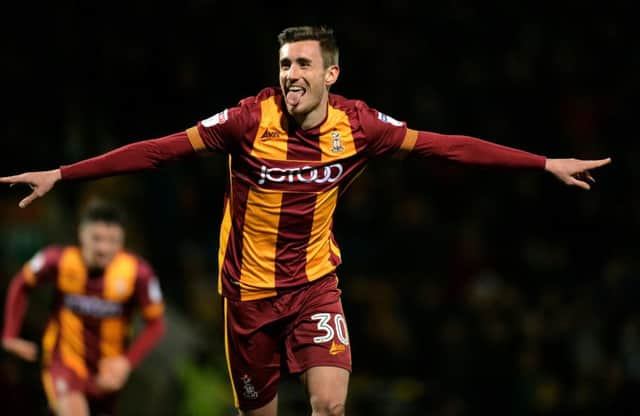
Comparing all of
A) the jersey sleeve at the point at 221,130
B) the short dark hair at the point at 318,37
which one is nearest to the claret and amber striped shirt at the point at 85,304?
the jersey sleeve at the point at 221,130

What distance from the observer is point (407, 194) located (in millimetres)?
9727

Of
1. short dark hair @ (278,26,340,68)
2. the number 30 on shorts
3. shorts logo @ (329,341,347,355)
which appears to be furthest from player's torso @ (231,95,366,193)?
shorts logo @ (329,341,347,355)

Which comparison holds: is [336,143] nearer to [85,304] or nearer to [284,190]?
[284,190]

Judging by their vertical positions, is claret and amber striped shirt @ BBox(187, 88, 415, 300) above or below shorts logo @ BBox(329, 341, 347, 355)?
above

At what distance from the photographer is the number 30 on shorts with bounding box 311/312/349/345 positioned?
187 inches

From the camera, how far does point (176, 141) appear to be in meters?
4.70

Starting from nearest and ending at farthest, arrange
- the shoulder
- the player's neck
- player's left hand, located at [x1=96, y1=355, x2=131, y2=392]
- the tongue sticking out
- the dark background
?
the tongue sticking out
the player's neck
the shoulder
player's left hand, located at [x1=96, y1=355, x2=131, y2=392]
the dark background

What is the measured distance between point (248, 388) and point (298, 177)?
1012 millimetres

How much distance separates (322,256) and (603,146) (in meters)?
5.21

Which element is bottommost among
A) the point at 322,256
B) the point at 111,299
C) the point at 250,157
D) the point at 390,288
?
the point at 390,288

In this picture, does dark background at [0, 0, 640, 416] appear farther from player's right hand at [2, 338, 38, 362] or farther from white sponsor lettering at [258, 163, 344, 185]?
white sponsor lettering at [258, 163, 344, 185]

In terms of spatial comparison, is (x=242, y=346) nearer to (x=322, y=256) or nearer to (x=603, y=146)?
(x=322, y=256)

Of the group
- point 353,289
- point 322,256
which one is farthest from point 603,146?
point 322,256

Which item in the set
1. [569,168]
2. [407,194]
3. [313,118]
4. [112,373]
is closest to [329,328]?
[313,118]
